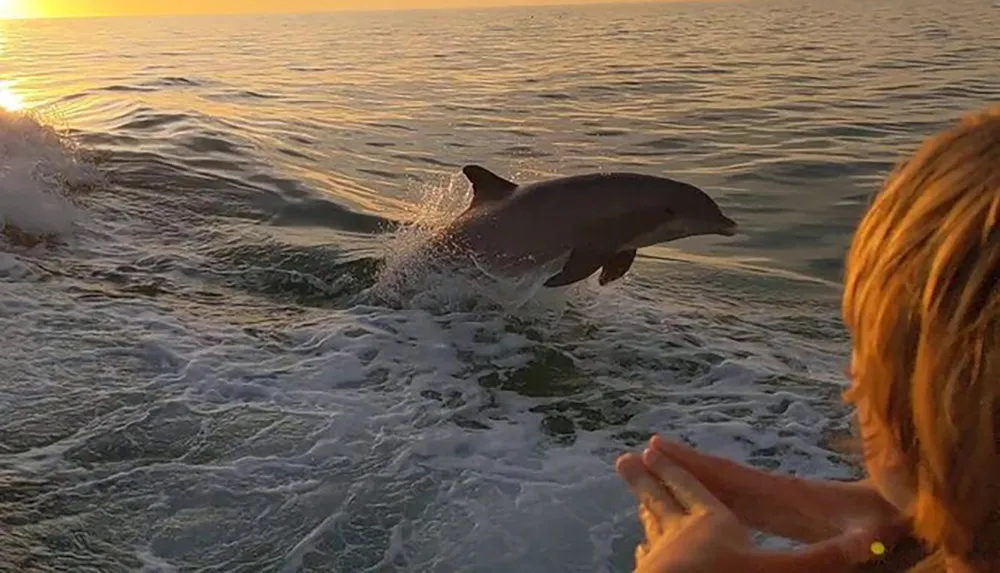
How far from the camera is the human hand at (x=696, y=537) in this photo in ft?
5.16

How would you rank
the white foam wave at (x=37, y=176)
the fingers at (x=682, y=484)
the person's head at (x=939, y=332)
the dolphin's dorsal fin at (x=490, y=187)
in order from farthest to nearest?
1. the white foam wave at (x=37, y=176)
2. the dolphin's dorsal fin at (x=490, y=187)
3. the fingers at (x=682, y=484)
4. the person's head at (x=939, y=332)

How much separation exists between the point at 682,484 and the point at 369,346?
507 cm

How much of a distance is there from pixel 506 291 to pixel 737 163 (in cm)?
703

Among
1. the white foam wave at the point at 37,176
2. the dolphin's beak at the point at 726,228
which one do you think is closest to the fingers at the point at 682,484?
the dolphin's beak at the point at 726,228

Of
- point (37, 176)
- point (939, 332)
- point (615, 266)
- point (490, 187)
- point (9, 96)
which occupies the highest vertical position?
point (939, 332)

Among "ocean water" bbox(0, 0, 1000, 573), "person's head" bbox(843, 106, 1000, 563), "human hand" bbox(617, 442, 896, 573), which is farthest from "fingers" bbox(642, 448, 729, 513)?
"ocean water" bbox(0, 0, 1000, 573)

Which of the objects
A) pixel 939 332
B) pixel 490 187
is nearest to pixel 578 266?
pixel 490 187

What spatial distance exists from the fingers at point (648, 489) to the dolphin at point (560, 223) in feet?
18.4

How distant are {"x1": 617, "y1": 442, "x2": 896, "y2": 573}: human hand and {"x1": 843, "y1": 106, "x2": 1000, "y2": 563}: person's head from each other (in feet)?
0.44

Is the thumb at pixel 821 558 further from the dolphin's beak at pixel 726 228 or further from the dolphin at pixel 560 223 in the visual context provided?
the dolphin's beak at pixel 726 228

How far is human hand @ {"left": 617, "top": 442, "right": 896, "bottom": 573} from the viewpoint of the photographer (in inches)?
61.9

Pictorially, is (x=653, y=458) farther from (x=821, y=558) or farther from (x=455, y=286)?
(x=455, y=286)

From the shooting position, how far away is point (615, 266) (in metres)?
7.62

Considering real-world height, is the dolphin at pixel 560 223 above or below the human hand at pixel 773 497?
below
